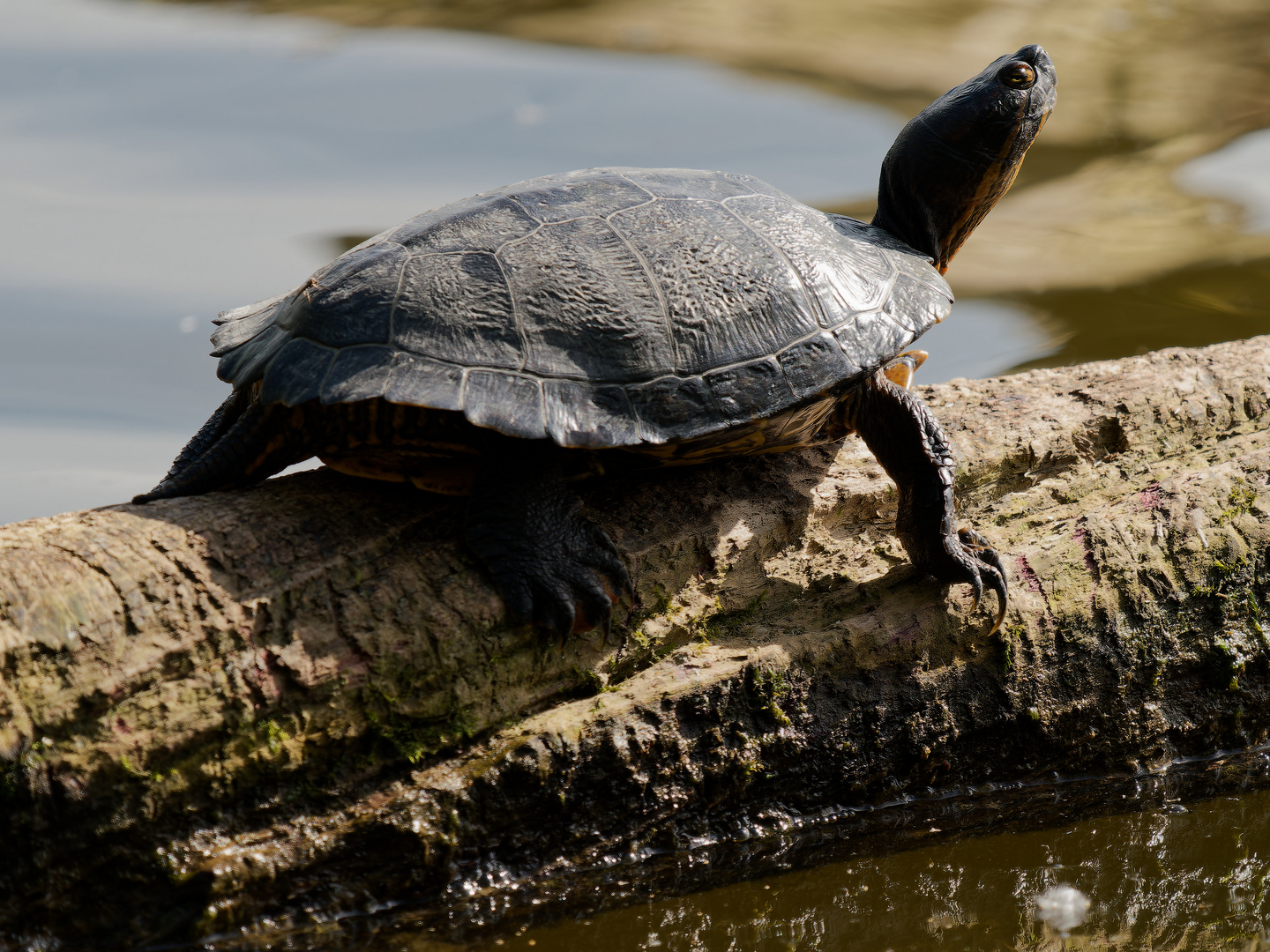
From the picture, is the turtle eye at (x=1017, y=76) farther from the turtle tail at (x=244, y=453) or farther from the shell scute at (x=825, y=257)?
the turtle tail at (x=244, y=453)

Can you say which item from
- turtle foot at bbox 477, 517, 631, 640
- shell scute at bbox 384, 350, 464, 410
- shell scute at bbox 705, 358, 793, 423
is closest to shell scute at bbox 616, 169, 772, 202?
shell scute at bbox 705, 358, 793, 423

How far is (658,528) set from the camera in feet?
9.50

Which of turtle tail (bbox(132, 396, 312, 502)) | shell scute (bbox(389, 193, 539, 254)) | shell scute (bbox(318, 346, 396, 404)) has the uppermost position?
shell scute (bbox(389, 193, 539, 254))

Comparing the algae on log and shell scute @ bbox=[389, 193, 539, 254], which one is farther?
shell scute @ bbox=[389, 193, 539, 254]

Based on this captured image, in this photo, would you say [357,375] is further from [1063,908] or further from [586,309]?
[1063,908]

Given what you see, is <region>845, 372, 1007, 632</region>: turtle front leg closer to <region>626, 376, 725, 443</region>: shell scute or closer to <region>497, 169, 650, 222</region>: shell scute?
<region>626, 376, 725, 443</region>: shell scute

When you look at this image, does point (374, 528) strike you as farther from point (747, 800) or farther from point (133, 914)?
point (747, 800)

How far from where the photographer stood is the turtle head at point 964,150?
344cm

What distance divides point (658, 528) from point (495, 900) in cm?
105

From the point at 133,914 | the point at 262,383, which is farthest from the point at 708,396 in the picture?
the point at 133,914

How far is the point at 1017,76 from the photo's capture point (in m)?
3.44

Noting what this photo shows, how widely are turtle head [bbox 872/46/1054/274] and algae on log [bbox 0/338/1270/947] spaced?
32.2 inches

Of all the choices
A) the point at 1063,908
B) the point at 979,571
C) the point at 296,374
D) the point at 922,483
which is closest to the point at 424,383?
the point at 296,374

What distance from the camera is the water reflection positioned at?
2.40 m
